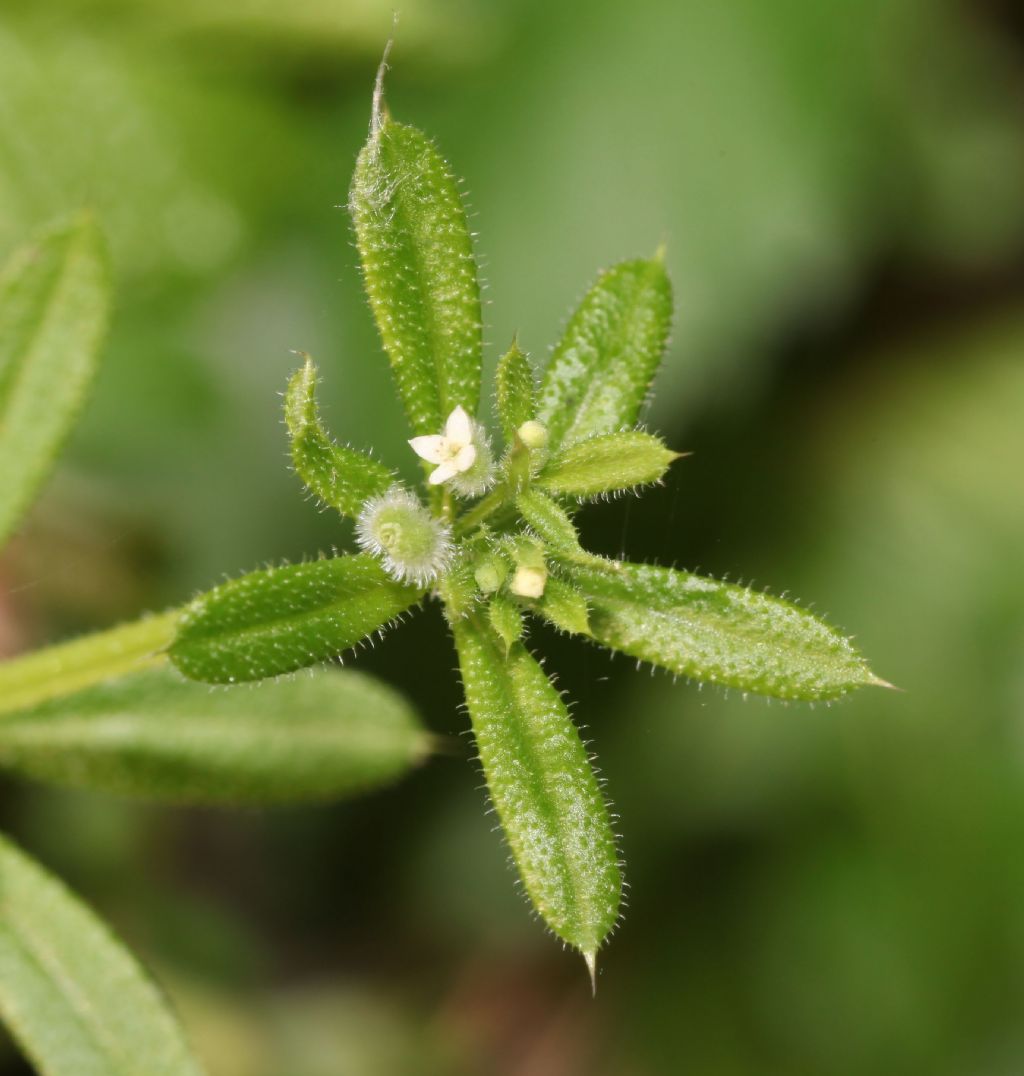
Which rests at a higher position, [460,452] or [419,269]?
[419,269]

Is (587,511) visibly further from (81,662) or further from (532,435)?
(532,435)

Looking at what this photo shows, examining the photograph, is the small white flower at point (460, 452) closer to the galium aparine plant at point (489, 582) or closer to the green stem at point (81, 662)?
the galium aparine plant at point (489, 582)

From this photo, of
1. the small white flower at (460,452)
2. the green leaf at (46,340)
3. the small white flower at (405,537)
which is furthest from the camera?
the green leaf at (46,340)

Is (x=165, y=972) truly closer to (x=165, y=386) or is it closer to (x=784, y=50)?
(x=165, y=386)

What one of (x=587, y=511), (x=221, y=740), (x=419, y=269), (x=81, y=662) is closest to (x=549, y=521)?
(x=419, y=269)

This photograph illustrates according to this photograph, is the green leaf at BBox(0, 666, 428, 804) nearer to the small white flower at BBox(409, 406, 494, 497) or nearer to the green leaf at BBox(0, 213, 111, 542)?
the green leaf at BBox(0, 213, 111, 542)

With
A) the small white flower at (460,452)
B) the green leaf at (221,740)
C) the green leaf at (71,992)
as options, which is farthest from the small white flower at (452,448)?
the green leaf at (71,992)
